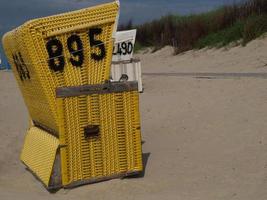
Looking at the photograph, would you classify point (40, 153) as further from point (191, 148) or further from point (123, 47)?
point (123, 47)

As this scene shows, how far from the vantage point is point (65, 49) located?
6.03 m

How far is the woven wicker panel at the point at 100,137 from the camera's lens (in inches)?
237

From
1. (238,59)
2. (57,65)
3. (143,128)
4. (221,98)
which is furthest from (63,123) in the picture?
(238,59)

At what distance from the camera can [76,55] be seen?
6098mm

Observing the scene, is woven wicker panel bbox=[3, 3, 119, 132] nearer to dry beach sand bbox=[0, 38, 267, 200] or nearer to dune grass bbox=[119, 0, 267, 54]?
dry beach sand bbox=[0, 38, 267, 200]

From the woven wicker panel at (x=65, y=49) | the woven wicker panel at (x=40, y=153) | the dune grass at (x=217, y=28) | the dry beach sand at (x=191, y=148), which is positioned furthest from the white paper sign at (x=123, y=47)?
the woven wicker panel at (x=65, y=49)

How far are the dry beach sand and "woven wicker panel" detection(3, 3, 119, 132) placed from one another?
45.9 inches

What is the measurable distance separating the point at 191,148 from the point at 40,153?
2036 mm

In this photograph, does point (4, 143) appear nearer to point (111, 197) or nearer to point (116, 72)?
point (111, 197)

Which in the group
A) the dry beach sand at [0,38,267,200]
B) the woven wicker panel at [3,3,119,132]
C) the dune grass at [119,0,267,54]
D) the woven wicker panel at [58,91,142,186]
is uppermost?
the woven wicker panel at [3,3,119,132]

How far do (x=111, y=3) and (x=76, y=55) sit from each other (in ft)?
2.34

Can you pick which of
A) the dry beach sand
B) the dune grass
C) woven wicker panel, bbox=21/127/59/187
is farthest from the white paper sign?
woven wicker panel, bbox=21/127/59/187

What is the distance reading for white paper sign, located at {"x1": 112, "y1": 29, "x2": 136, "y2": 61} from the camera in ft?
55.0

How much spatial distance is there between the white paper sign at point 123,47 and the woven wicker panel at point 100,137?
10.5 meters
